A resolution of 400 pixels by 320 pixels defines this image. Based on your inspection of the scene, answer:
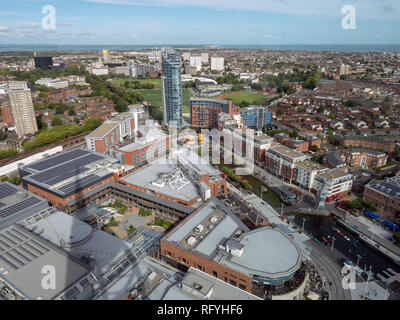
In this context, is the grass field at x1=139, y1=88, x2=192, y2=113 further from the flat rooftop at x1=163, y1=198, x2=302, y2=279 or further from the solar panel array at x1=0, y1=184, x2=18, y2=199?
the flat rooftop at x1=163, y1=198, x2=302, y2=279

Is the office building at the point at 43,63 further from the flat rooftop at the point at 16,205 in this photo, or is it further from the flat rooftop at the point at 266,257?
the flat rooftop at the point at 266,257

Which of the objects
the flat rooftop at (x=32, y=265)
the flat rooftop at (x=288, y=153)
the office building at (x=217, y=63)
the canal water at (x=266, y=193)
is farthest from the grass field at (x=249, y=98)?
the flat rooftop at (x=32, y=265)

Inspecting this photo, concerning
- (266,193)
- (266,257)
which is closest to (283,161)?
(266,193)

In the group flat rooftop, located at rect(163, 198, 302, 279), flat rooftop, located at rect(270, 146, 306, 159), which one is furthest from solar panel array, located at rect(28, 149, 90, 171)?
flat rooftop, located at rect(270, 146, 306, 159)

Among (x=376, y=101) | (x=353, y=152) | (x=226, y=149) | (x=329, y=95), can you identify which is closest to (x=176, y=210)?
(x=226, y=149)

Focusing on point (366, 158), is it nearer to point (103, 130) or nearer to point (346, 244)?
point (346, 244)
